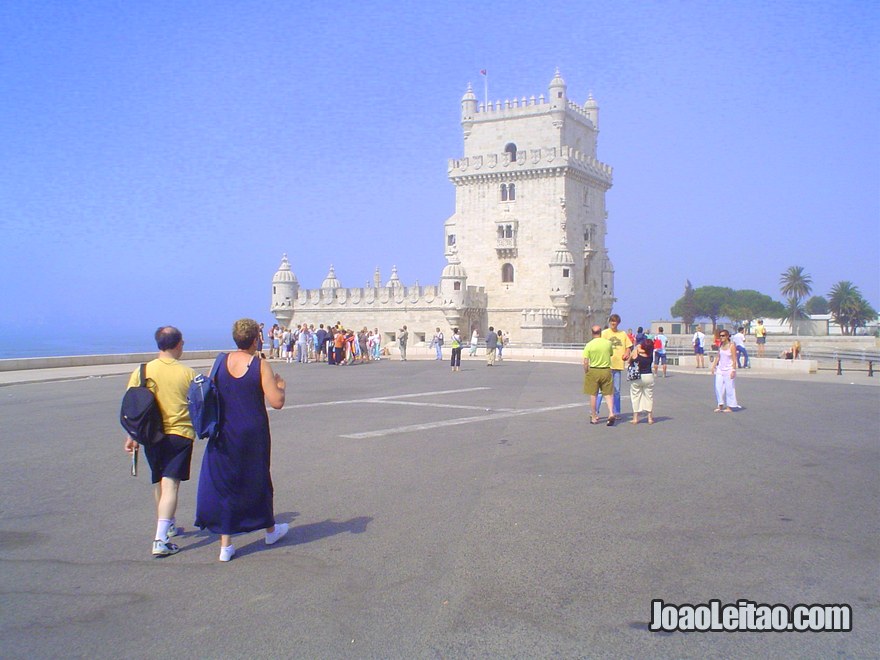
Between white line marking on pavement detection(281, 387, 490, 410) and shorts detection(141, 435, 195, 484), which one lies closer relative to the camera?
shorts detection(141, 435, 195, 484)

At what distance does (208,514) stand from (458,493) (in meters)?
2.60

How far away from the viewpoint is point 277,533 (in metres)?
5.82

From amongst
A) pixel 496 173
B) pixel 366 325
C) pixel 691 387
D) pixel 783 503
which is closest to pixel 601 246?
pixel 496 173

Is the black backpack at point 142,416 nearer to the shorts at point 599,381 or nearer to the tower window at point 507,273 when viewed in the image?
the shorts at point 599,381

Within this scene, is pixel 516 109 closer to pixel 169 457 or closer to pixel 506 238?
pixel 506 238

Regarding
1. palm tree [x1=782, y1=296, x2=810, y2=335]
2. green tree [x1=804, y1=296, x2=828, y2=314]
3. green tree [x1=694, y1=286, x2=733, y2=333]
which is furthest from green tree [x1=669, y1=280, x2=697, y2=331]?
green tree [x1=804, y1=296, x2=828, y2=314]

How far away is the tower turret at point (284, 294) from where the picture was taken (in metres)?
52.3

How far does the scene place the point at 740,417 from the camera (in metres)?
12.7

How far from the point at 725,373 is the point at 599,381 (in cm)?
280

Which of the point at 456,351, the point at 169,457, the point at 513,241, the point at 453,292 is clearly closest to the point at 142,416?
the point at 169,457

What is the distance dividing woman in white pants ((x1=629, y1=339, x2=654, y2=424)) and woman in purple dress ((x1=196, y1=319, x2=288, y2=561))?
25.4ft

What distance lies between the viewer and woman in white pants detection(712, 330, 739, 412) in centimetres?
1314

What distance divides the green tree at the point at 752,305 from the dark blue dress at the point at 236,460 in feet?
321

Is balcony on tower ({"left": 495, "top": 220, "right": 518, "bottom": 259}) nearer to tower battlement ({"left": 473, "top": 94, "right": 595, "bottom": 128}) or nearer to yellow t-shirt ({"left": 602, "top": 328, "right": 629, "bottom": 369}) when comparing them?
tower battlement ({"left": 473, "top": 94, "right": 595, "bottom": 128})
